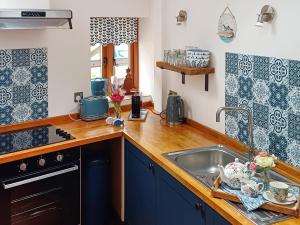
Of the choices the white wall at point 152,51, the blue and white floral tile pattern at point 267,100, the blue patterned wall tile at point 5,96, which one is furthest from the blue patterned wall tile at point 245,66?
the blue patterned wall tile at point 5,96

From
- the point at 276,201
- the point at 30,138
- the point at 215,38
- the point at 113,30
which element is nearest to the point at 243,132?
the point at 215,38

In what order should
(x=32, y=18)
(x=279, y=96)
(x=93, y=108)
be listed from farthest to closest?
1. (x=93, y=108)
2. (x=32, y=18)
3. (x=279, y=96)

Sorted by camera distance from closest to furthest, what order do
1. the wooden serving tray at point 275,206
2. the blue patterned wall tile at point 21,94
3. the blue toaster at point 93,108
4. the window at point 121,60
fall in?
1. the wooden serving tray at point 275,206
2. the blue patterned wall tile at point 21,94
3. the blue toaster at point 93,108
4. the window at point 121,60

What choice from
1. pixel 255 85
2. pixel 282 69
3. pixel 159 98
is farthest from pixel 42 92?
pixel 282 69

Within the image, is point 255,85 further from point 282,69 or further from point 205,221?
point 205,221

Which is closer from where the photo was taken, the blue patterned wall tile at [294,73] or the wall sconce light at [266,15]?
the blue patterned wall tile at [294,73]

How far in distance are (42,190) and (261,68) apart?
5.53ft

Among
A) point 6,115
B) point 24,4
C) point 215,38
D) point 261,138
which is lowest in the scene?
point 261,138

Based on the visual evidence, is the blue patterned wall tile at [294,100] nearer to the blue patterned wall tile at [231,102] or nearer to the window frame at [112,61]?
the blue patterned wall tile at [231,102]

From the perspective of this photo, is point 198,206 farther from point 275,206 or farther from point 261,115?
point 261,115

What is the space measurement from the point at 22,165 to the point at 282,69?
5.68ft

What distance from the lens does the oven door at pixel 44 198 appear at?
2580 millimetres

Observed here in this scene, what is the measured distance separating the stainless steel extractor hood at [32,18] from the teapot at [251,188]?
159 cm

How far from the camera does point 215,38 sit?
2.78 m
